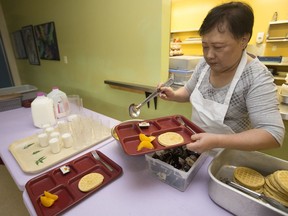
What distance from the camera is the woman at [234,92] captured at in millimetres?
592

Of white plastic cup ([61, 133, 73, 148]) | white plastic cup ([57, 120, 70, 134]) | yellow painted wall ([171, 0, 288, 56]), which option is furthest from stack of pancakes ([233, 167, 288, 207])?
yellow painted wall ([171, 0, 288, 56])

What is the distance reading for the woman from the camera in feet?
1.94

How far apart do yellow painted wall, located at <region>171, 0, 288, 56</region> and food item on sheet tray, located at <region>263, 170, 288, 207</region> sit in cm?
318

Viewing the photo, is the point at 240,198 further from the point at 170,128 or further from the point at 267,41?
the point at 267,41

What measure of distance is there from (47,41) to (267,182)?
317 cm

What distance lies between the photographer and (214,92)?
0.81 meters

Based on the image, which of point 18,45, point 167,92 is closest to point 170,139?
point 167,92

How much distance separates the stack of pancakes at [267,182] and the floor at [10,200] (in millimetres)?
1641

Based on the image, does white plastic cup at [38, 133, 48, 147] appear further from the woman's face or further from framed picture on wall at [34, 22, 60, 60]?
framed picture on wall at [34, 22, 60, 60]

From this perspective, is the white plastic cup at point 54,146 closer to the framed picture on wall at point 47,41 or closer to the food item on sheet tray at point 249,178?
the food item on sheet tray at point 249,178

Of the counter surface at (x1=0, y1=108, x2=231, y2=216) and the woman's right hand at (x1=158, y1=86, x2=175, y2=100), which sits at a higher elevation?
the woman's right hand at (x1=158, y1=86, x2=175, y2=100)

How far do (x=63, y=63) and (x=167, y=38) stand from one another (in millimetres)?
1807

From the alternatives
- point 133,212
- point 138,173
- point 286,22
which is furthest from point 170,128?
point 286,22

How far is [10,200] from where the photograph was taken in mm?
1549
